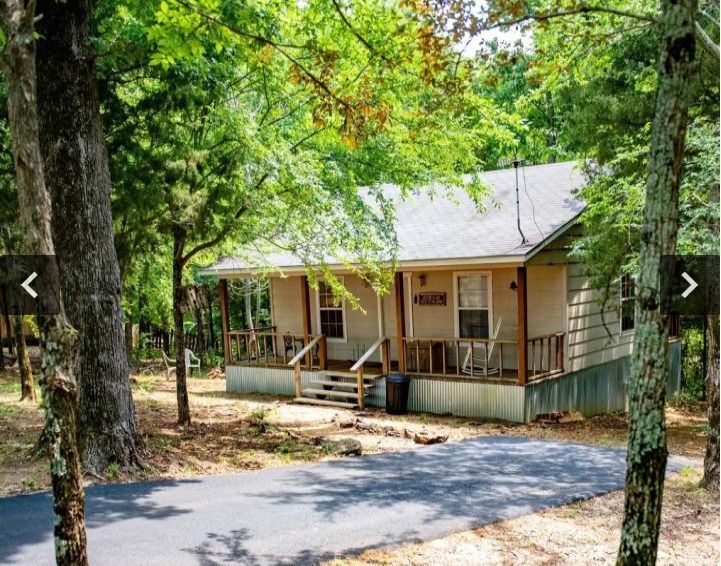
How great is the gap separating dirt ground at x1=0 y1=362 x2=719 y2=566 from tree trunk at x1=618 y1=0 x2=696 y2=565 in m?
1.82

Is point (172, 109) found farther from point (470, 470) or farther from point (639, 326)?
point (639, 326)

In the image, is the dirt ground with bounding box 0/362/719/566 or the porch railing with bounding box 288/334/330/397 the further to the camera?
the porch railing with bounding box 288/334/330/397

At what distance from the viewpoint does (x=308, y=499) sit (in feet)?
23.1

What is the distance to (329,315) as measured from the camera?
57.9 ft

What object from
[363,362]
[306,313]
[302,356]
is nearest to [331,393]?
[363,362]

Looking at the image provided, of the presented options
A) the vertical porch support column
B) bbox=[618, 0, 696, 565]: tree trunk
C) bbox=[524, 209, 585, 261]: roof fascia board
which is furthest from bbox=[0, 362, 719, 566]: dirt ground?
bbox=[524, 209, 585, 261]: roof fascia board

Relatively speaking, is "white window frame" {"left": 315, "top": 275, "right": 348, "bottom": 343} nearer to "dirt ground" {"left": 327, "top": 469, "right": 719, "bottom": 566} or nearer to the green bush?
the green bush

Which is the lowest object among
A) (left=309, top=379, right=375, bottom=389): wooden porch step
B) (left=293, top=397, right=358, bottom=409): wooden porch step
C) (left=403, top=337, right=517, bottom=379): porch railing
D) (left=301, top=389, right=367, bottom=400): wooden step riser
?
(left=293, top=397, right=358, bottom=409): wooden porch step

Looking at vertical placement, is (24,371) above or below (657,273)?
below

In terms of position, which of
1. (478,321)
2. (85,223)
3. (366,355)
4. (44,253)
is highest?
(85,223)

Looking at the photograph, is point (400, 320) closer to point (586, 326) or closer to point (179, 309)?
point (586, 326)

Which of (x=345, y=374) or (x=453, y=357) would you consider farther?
(x=453, y=357)

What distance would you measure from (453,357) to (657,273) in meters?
12.0

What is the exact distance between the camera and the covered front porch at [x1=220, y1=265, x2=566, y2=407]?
13875 mm
